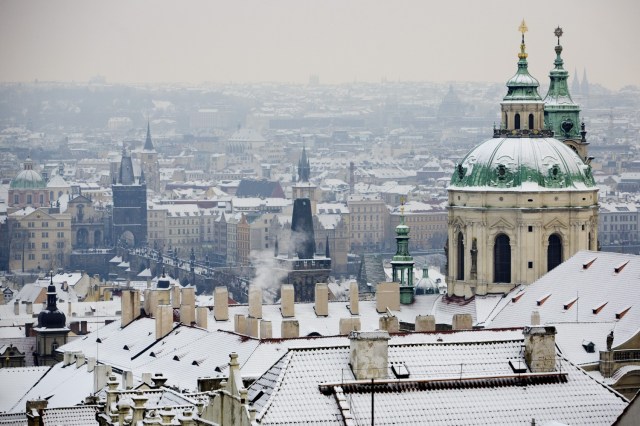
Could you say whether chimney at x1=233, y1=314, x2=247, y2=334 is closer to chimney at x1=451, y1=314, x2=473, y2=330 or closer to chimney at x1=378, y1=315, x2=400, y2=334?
chimney at x1=378, y1=315, x2=400, y2=334

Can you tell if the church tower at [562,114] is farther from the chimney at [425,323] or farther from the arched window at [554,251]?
the chimney at [425,323]

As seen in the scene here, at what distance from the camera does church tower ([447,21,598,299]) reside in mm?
73375

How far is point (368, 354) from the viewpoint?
36094 mm

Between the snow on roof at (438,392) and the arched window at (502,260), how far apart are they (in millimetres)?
35978

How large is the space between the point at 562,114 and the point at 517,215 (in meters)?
19.1

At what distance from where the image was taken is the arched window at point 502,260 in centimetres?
7375

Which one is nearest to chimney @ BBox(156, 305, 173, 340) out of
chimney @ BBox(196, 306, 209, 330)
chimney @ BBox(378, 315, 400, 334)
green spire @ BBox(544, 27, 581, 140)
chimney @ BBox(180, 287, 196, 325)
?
chimney @ BBox(196, 306, 209, 330)

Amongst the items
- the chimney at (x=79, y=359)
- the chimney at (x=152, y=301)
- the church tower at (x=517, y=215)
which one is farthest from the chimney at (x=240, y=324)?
the church tower at (x=517, y=215)

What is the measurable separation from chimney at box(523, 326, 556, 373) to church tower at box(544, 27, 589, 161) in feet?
170

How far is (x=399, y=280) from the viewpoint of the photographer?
8319 centimetres

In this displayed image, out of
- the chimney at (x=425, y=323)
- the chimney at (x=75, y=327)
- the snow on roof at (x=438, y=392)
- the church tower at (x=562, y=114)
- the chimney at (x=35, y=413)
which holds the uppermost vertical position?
the church tower at (x=562, y=114)

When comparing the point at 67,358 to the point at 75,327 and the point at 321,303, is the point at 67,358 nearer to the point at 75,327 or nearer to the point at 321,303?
the point at 321,303

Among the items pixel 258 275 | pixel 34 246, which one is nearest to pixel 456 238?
pixel 258 275

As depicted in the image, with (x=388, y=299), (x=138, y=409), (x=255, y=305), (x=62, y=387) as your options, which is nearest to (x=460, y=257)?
(x=388, y=299)
